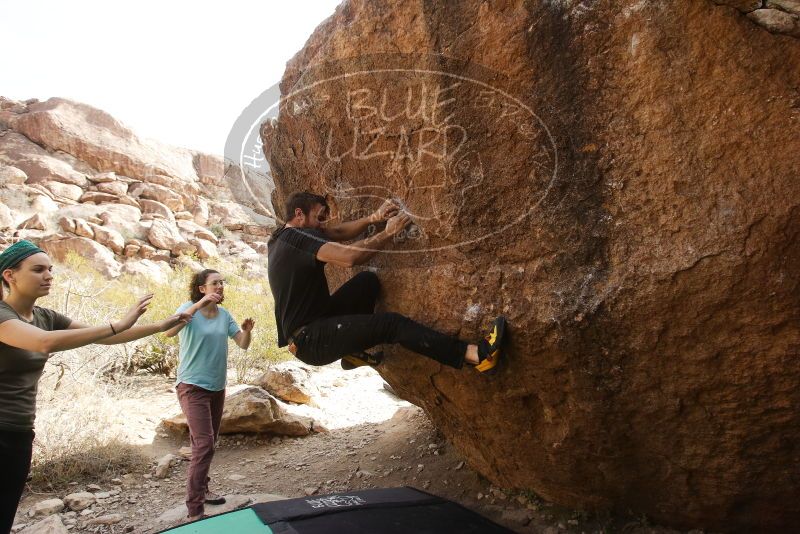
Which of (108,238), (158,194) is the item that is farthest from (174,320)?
(158,194)

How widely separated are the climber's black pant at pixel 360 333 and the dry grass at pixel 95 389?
9.58ft

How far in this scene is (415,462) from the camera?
4.29 meters

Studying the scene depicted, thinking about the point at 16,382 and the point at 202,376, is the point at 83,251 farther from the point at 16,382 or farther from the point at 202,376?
the point at 16,382

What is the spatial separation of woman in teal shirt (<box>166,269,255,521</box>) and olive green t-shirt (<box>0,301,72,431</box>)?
0.95 metres

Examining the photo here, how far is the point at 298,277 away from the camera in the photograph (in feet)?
9.87

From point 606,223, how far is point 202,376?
8.95 feet

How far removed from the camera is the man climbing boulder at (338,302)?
268 cm

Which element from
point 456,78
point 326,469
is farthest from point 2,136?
point 456,78

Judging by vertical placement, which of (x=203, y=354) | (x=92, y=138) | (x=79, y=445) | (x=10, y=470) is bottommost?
(x=79, y=445)

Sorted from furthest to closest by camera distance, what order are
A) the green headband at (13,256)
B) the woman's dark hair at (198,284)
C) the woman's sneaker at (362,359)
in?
1. the woman's dark hair at (198,284)
2. the woman's sneaker at (362,359)
3. the green headband at (13,256)

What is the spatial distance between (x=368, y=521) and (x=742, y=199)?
2.39 metres

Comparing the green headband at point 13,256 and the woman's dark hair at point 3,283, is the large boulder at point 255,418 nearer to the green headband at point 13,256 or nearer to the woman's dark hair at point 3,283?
the woman's dark hair at point 3,283

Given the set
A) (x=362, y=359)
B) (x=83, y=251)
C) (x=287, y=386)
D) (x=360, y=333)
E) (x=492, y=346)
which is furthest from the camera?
(x=83, y=251)

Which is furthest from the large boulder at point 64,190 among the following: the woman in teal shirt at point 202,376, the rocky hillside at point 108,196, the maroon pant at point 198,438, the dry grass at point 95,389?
the maroon pant at point 198,438
